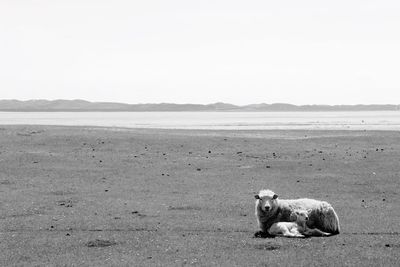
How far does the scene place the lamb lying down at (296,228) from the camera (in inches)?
638

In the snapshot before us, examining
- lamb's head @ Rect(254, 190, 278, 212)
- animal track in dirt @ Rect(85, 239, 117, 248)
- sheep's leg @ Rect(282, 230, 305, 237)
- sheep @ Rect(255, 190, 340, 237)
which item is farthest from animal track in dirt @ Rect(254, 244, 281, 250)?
animal track in dirt @ Rect(85, 239, 117, 248)

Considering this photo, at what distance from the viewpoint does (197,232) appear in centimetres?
1716

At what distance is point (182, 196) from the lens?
23844 mm

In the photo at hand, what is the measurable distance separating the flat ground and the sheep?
0.54 metres

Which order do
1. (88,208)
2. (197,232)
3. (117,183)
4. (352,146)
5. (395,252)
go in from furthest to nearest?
(352,146) → (117,183) → (88,208) → (197,232) → (395,252)

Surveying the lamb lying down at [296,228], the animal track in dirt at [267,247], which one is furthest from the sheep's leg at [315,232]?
the animal track in dirt at [267,247]

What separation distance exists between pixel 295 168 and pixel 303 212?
15782 millimetres

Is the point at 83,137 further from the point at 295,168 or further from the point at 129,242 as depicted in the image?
the point at 129,242

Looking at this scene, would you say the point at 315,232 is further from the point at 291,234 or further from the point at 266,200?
the point at 266,200

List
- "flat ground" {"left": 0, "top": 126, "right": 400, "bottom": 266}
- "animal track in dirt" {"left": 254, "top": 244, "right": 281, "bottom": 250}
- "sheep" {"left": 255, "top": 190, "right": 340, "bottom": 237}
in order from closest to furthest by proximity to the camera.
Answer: "flat ground" {"left": 0, "top": 126, "right": 400, "bottom": 266}
"animal track in dirt" {"left": 254, "top": 244, "right": 281, "bottom": 250}
"sheep" {"left": 255, "top": 190, "right": 340, "bottom": 237}

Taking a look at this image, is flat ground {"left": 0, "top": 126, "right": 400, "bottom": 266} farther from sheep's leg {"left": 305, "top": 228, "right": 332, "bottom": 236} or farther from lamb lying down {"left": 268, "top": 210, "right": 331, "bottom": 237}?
lamb lying down {"left": 268, "top": 210, "right": 331, "bottom": 237}

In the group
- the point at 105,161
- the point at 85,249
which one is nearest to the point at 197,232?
the point at 85,249

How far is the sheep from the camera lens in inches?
644

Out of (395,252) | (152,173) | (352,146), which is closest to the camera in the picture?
(395,252)
